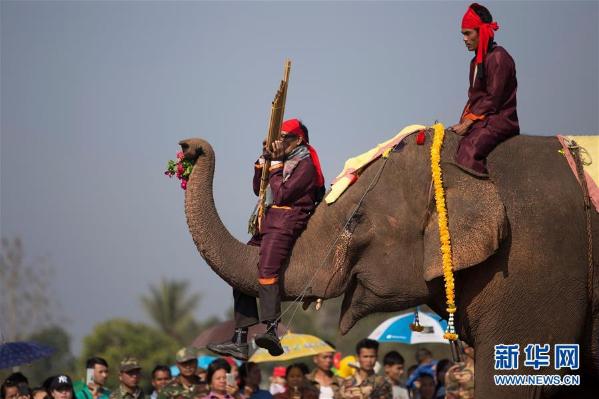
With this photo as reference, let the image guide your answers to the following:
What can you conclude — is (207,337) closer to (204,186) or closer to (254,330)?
(254,330)

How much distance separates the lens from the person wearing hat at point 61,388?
11.1 meters

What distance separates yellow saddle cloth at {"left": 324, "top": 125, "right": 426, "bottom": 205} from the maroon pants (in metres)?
0.33

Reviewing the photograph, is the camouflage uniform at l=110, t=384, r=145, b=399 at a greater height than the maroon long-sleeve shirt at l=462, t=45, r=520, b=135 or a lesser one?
lesser

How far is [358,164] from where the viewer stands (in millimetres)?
7605

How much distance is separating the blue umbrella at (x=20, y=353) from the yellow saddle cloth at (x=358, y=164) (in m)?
6.24

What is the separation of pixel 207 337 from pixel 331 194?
25.1 feet

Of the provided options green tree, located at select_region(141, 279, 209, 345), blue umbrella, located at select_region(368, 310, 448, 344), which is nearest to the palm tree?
green tree, located at select_region(141, 279, 209, 345)

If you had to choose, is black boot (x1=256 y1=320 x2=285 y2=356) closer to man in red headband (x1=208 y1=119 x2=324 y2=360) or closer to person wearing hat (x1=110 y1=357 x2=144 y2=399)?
man in red headband (x1=208 y1=119 x2=324 y2=360)

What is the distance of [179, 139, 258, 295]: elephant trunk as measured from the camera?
7.34 m

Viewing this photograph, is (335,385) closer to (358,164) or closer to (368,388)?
(368,388)

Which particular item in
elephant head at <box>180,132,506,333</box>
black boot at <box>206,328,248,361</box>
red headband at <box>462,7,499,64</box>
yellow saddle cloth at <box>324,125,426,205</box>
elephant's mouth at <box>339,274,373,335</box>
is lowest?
black boot at <box>206,328,248,361</box>

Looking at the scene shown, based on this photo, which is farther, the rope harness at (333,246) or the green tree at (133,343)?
the green tree at (133,343)

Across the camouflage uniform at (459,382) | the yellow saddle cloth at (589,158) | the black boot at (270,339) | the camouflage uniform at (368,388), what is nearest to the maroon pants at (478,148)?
the yellow saddle cloth at (589,158)

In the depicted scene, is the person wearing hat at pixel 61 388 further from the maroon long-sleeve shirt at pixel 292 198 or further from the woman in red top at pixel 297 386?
the maroon long-sleeve shirt at pixel 292 198
